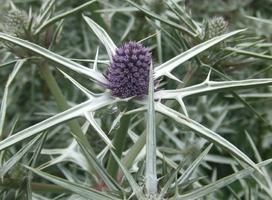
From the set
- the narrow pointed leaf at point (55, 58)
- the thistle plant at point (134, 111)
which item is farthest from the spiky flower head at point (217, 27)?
the narrow pointed leaf at point (55, 58)

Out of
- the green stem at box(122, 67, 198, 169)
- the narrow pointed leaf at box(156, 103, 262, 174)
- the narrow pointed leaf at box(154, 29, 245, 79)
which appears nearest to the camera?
the narrow pointed leaf at box(156, 103, 262, 174)

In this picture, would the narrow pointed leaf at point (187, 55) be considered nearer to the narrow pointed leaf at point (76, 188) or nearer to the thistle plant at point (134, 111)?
the thistle plant at point (134, 111)

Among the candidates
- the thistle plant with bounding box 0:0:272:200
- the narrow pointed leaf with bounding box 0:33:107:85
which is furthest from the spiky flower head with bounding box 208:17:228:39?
the narrow pointed leaf with bounding box 0:33:107:85

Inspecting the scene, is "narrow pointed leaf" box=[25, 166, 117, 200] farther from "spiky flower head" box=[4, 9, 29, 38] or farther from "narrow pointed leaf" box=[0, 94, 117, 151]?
"spiky flower head" box=[4, 9, 29, 38]

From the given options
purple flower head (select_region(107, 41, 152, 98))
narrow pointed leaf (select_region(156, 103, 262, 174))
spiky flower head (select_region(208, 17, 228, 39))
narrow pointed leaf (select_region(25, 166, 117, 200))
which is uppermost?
spiky flower head (select_region(208, 17, 228, 39))

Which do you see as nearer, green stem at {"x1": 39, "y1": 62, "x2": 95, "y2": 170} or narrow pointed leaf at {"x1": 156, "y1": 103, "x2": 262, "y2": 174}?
narrow pointed leaf at {"x1": 156, "y1": 103, "x2": 262, "y2": 174}

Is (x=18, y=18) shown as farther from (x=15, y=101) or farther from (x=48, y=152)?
(x=15, y=101)

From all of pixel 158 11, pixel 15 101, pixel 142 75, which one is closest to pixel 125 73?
pixel 142 75

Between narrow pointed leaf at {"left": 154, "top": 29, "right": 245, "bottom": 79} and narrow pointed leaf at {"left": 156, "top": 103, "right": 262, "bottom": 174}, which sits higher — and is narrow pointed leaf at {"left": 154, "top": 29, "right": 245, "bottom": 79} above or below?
above

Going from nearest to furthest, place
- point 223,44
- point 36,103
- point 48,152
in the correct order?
point 223,44 < point 48,152 < point 36,103
